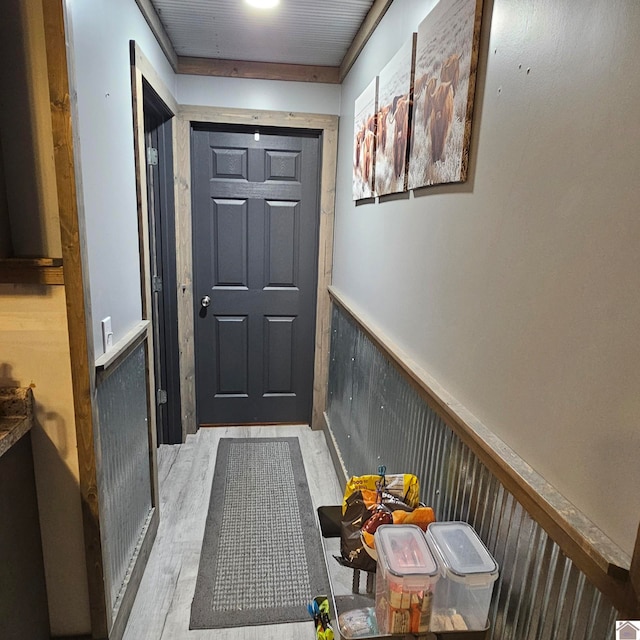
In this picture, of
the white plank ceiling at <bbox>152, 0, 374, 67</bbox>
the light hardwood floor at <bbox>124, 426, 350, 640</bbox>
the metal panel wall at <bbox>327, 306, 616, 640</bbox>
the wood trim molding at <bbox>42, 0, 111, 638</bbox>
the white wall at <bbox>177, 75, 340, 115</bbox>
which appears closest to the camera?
the metal panel wall at <bbox>327, 306, 616, 640</bbox>

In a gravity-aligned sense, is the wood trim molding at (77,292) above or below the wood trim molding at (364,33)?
below

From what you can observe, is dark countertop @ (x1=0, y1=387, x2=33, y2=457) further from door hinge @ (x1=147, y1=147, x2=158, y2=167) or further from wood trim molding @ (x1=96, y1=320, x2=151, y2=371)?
door hinge @ (x1=147, y1=147, x2=158, y2=167)

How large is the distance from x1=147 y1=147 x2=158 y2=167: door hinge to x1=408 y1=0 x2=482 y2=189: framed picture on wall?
70.1 inches

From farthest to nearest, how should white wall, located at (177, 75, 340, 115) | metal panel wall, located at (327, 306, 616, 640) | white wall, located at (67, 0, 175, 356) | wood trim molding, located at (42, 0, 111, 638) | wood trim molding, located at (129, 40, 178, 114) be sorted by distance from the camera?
1. white wall, located at (177, 75, 340, 115)
2. wood trim molding, located at (129, 40, 178, 114)
3. white wall, located at (67, 0, 175, 356)
4. wood trim molding, located at (42, 0, 111, 638)
5. metal panel wall, located at (327, 306, 616, 640)

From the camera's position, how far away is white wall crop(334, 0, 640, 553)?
26.0 inches

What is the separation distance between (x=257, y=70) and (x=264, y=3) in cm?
79

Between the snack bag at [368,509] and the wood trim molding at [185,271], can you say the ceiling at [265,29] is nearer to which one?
the wood trim molding at [185,271]

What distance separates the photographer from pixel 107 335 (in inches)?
61.2

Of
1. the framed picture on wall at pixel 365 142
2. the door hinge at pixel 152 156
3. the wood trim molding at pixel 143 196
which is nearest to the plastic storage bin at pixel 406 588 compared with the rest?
the wood trim molding at pixel 143 196

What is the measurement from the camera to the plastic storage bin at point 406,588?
925mm

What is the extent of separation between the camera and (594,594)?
69cm

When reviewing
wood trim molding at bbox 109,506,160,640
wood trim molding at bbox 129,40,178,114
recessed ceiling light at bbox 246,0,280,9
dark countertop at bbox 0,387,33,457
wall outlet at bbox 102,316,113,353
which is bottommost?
wood trim molding at bbox 109,506,160,640

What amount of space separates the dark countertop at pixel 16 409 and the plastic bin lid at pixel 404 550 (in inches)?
40.2

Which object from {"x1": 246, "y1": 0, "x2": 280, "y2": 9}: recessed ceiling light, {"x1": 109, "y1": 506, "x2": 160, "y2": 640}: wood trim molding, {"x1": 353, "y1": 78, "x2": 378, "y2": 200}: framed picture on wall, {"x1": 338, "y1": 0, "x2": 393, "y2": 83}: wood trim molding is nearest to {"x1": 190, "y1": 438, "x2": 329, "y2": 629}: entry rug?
{"x1": 109, "y1": 506, "x2": 160, "y2": 640}: wood trim molding
